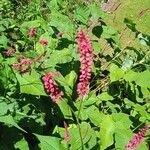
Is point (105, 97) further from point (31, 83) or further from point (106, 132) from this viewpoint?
point (31, 83)

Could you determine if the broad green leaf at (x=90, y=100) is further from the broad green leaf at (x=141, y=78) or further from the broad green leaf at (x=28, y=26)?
the broad green leaf at (x=28, y=26)

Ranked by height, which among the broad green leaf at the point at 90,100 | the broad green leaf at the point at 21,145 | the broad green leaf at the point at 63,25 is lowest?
the broad green leaf at the point at 21,145

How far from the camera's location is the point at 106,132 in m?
2.19

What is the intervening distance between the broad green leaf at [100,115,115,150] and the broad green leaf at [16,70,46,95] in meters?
0.35

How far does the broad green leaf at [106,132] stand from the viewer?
7.03 ft

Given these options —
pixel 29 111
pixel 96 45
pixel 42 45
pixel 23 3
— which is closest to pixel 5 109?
pixel 29 111

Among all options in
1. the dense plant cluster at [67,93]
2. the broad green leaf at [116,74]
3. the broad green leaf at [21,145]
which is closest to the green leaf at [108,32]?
the dense plant cluster at [67,93]

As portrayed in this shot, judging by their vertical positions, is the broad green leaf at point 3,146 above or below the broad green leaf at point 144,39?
below

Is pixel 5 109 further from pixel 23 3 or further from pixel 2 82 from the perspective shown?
pixel 23 3

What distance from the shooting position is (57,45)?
293cm

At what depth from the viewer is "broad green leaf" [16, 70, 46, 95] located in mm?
2141

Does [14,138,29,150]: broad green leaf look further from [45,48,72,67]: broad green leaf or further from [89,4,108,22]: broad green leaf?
[89,4,108,22]: broad green leaf

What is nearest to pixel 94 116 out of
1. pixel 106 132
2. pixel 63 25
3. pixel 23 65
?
pixel 106 132

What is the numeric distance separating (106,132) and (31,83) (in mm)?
443
